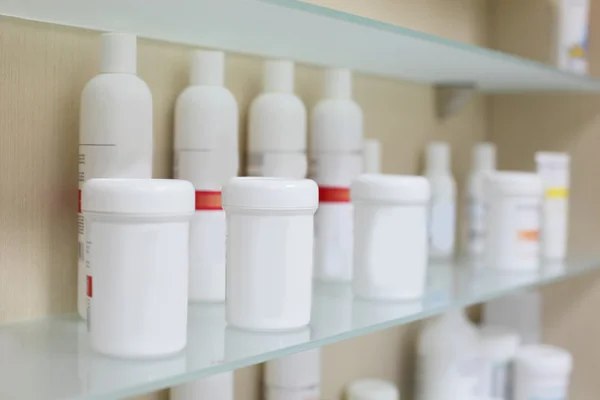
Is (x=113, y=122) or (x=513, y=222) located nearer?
(x=113, y=122)

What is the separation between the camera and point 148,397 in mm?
653

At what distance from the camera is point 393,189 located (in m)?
0.66

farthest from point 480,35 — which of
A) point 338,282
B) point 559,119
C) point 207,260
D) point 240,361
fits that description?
point 240,361

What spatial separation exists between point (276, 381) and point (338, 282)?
4.4 inches

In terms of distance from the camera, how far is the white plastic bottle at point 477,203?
3.21 feet

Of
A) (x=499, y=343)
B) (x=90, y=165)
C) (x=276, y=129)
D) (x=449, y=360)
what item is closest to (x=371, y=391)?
(x=449, y=360)

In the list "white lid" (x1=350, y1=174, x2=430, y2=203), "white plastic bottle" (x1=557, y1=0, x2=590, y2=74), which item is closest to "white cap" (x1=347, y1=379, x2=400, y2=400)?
"white lid" (x1=350, y1=174, x2=430, y2=203)

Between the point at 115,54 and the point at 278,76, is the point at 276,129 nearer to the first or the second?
the point at 278,76

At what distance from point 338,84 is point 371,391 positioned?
33 cm

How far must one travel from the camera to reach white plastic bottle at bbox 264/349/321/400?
0.72 meters

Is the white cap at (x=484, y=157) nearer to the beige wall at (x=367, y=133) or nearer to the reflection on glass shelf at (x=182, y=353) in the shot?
the beige wall at (x=367, y=133)

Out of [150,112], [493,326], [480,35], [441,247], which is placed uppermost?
[480,35]

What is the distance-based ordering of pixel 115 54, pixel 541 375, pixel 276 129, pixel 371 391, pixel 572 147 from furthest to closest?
1. pixel 572 147
2. pixel 541 375
3. pixel 371 391
4. pixel 276 129
5. pixel 115 54

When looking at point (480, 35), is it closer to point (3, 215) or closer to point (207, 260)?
point (207, 260)
